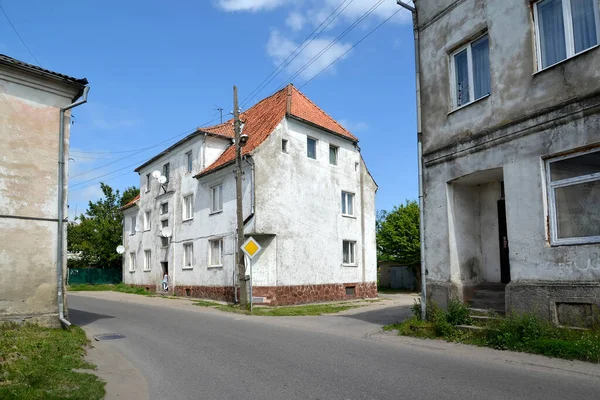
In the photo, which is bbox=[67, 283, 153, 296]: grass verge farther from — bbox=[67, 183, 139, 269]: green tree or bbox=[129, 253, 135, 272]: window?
bbox=[67, 183, 139, 269]: green tree

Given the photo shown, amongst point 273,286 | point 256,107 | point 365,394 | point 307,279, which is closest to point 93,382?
point 365,394

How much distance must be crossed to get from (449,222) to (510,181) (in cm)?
187

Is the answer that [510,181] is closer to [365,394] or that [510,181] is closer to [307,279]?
[365,394]

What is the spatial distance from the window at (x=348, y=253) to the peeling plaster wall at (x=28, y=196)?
53.7 feet

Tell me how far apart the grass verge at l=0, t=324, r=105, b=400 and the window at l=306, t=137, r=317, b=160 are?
15.9m

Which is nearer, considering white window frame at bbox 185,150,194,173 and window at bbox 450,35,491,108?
window at bbox 450,35,491,108

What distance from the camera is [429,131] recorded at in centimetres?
1223

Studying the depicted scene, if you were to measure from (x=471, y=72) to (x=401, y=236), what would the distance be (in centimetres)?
2588

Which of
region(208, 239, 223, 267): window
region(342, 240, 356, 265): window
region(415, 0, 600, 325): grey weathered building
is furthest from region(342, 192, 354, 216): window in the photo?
region(415, 0, 600, 325): grey weathered building

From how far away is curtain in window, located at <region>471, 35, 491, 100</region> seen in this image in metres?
10.9

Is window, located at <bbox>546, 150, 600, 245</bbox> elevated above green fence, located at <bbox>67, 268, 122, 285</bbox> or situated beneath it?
elevated above

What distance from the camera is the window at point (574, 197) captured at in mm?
8711

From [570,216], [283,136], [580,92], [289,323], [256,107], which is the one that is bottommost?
[289,323]

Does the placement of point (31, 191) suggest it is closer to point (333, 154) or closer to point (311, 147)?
point (311, 147)
